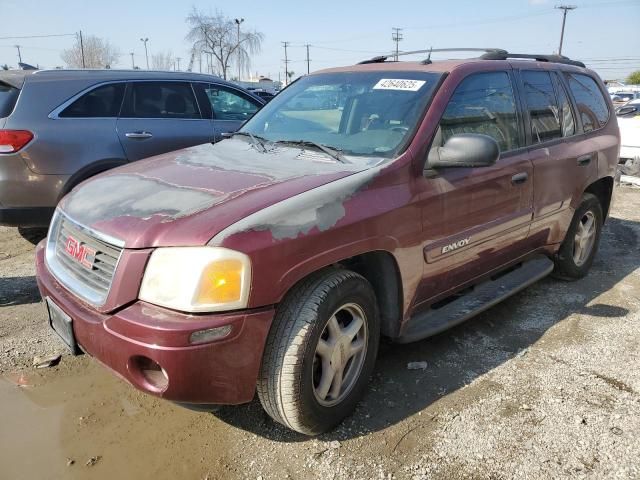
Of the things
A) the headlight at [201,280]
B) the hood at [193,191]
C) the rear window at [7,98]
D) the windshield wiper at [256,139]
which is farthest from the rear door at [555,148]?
the rear window at [7,98]

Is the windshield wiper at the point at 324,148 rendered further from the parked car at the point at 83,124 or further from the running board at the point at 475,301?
the parked car at the point at 83,124

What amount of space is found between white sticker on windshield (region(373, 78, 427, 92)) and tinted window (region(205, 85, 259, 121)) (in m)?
2.96

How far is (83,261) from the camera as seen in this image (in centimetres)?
241

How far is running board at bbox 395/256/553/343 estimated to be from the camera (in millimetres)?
3013

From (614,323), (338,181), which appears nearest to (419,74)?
(338,181)

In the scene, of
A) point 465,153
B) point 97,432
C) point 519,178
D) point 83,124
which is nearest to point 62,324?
point 97,432

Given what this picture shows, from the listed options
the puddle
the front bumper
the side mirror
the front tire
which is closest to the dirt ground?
the puddle

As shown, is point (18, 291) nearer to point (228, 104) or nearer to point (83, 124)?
point (83, 124)

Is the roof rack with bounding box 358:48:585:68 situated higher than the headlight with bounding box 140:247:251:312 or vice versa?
the roof rack with bounding box 358:48:585:68

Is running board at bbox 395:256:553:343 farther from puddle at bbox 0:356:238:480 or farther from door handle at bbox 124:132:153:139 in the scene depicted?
door handle at bbox 124:132:153:139

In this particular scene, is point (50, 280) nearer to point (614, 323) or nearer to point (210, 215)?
point (210, 215)

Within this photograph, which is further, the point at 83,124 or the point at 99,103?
the point at 99,103

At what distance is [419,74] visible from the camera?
10.6 feet

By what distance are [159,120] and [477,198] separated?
145 inches
